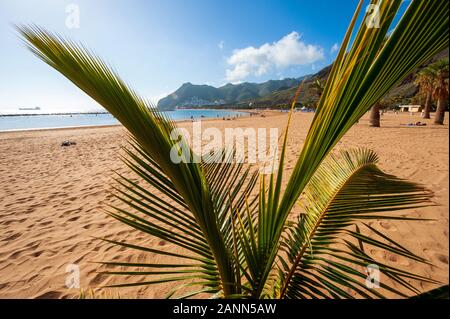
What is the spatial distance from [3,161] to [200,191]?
493 inches

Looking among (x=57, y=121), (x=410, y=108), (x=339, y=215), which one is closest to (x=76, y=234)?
(x=339, y=215)

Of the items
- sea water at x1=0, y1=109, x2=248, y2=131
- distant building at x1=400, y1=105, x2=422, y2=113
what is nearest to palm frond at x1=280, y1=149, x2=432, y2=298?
sea water at x1=0, y1=109, x2=248, y2=131

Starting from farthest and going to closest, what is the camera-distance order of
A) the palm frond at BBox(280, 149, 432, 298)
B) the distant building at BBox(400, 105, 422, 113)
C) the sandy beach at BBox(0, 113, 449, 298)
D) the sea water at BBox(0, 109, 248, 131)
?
the distant building at BBox(400, 105, 422, 113)
the sea water at BBox(0, 109, 248, 131)
the sandy beach at BBox(0, 113, 449, 298)
the palm frond at BBox(280, 149, 432, 298)

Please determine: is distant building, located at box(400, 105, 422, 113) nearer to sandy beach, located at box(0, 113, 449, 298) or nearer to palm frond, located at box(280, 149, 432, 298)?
sandy beach, located at box(0, 113, 449, 298)

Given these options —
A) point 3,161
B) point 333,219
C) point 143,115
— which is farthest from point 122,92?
point 3,161

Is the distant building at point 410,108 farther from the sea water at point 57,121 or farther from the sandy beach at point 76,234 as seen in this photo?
the sandy beach at point 76,234

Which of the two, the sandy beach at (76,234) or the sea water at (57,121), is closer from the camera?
the sandy beach at (76,234)

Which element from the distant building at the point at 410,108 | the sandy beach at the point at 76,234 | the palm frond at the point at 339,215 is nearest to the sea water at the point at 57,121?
the palm frond at the point at 339,215

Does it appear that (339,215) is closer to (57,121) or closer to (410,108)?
(410,108)

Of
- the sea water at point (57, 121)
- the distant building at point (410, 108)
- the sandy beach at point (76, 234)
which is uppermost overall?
the distant building at point (410, 108)

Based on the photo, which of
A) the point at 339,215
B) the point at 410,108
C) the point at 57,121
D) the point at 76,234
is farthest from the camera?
the point at 57,121

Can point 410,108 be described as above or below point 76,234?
above

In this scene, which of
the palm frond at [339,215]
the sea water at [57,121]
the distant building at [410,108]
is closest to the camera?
the palm frond at [339,215]
